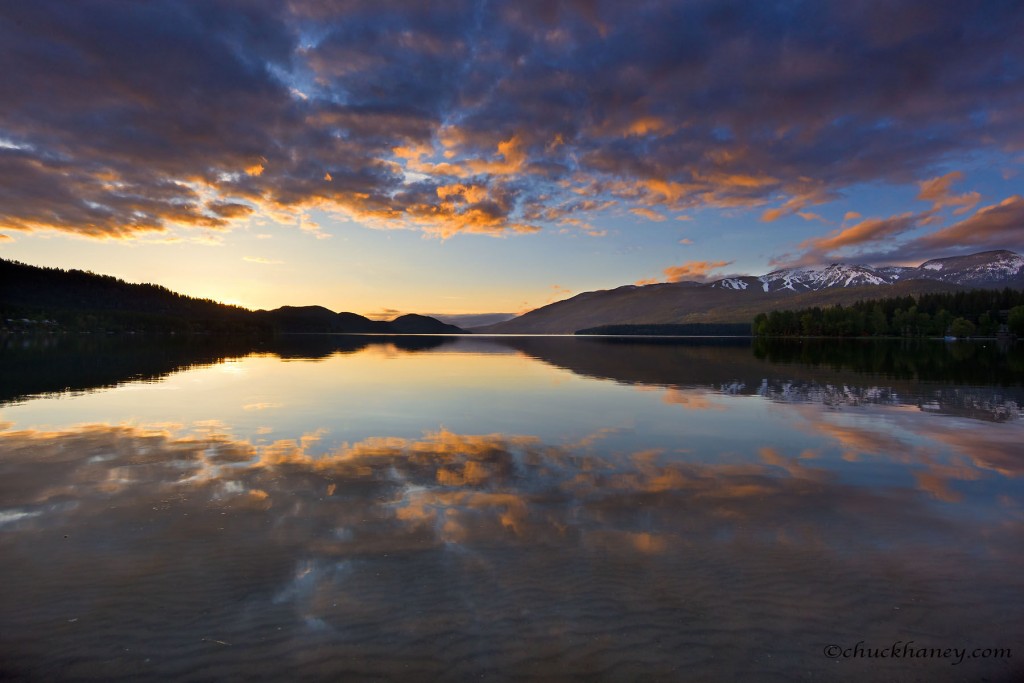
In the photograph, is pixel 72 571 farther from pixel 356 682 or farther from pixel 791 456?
pixel 791 456

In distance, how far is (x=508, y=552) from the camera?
37.1ft

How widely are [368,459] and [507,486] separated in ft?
21.2

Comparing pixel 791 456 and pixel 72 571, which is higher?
pixel 72 571

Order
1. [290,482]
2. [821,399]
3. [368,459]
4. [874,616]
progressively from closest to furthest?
[874,616], [290,482], [368,459], [821,399]

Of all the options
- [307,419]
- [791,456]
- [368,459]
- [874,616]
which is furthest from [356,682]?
[307,419]

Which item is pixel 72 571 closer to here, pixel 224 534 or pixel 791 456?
pixel 224 534

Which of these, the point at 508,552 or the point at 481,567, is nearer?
the point at 481,567

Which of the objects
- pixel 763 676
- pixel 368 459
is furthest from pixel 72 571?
pixel 763 676

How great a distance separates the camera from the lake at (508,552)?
7.91m

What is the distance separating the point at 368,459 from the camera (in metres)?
19.9

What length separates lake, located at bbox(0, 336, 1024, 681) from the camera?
26.0 feet

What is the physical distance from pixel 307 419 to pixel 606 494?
18.9 m

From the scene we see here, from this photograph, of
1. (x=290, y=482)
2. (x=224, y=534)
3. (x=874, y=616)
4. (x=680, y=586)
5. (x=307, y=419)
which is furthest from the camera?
(x=307, y=419)

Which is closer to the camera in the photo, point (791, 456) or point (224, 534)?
point (224, 534)
